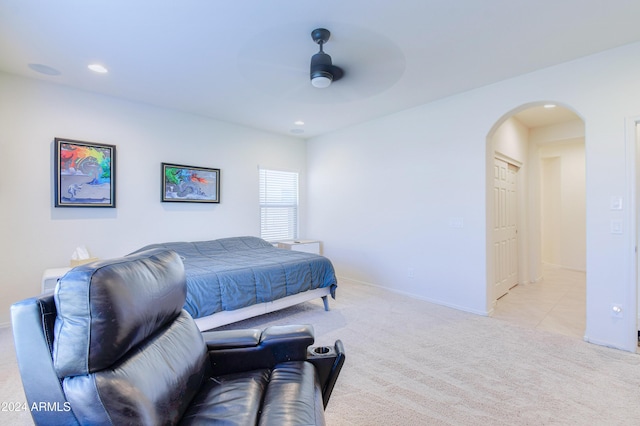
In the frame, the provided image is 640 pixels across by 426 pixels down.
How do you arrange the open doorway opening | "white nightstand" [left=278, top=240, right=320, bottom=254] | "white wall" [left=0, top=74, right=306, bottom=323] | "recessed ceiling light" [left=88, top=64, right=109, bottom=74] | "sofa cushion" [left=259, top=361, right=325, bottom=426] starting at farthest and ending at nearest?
"white nightstand" [left=278, top=240, right=320, bottom=254] < the open doorway opening < "white wall" [left=0, top=74, right=306, bottom=323] < "recessed ceiling light" [left=88, top=64, right=109, bottom=74] < "sofa cushion" [left=259, top=361, right=325, bottom=426]

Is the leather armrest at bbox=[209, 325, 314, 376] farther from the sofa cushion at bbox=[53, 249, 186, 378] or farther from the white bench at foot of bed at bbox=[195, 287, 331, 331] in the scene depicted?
the white bench at foot of bed at bbox=[195, 287, 331, 331]

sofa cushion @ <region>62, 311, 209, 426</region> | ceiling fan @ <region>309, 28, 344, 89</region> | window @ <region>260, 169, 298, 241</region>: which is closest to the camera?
sofa cushion @ <region>62, 311, 209, 426</region>

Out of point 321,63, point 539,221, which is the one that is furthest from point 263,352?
point 539,221

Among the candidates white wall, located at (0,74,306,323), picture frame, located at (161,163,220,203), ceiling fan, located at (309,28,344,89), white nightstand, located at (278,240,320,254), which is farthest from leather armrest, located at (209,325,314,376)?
white nightstand, located at (278,240,320,254)

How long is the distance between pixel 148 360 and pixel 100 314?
11.5 inches

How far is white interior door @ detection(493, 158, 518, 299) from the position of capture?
4.17m

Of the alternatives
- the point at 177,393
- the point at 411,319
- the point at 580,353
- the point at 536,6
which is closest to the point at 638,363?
the point at 580,353

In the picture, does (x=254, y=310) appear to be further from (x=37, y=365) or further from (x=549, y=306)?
(x=549, y=306)

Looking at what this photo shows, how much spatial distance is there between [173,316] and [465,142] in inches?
143

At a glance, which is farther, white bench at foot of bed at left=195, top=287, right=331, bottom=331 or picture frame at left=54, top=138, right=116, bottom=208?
picture frame at left=54, top=138, right=116, bottom=208

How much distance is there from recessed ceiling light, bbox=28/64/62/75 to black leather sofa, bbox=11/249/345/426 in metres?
2.96

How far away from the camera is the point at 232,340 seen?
5.31 feet

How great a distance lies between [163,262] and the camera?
1.44m

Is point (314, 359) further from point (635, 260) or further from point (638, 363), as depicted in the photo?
point (635, 260)
